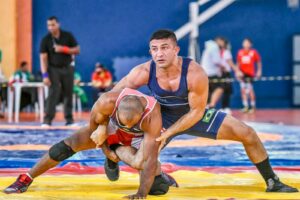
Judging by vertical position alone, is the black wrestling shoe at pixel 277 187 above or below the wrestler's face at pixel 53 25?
below

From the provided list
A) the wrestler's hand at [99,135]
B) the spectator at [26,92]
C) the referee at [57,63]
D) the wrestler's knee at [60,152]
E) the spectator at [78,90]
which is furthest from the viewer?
the spectator at [78,90]

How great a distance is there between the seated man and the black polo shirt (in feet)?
20.0

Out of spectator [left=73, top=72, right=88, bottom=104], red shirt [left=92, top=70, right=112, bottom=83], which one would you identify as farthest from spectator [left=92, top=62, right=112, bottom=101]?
spectator [left=73, top=72, right=88, bottom=104]

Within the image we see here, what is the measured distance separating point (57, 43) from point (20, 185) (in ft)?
20.2

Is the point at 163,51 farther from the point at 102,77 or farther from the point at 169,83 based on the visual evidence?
the point at 102,77

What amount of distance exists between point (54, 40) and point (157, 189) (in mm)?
6424

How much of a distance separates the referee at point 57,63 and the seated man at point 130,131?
5979 mm

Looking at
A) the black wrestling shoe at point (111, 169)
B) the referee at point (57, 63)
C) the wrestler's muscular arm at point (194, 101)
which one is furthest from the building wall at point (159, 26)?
the wrestler's muscular arm at point (194, 101)

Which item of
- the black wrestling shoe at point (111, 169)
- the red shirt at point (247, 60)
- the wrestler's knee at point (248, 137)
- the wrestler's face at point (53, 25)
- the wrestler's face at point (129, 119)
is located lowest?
the red shirt at point (247, 60)

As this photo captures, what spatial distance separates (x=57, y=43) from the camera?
10711 mm

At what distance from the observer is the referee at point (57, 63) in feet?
35.1

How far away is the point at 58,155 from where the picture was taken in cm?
474

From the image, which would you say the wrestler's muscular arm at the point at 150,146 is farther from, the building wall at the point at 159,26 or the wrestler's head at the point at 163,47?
the building wall at the point at 159,26

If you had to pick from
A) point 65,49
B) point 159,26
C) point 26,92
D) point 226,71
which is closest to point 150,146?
point 65,49
